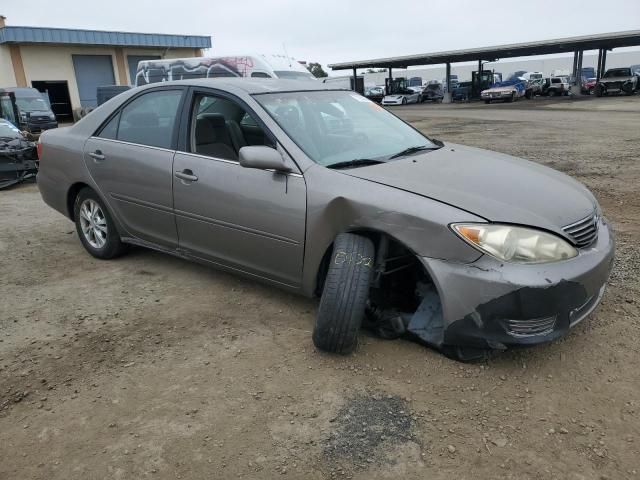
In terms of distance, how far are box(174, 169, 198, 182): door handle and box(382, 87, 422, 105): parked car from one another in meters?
40.4

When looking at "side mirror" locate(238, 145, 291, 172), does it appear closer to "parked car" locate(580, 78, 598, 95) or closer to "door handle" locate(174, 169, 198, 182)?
"door handle" locate(174, 169, 198, 182)

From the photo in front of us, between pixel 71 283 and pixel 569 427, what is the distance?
12.3ft

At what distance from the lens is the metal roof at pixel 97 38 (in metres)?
29.0

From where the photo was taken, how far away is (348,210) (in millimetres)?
3100

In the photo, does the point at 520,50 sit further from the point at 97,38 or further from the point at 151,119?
the point at 151,119

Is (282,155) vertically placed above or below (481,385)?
above

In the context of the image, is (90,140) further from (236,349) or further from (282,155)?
(236,349)

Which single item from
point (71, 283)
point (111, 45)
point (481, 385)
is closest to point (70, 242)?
point (71, 283)

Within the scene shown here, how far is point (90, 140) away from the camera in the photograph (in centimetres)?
464

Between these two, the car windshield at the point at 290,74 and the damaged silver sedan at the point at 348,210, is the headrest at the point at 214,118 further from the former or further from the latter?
the car windshield at the point at 290,74

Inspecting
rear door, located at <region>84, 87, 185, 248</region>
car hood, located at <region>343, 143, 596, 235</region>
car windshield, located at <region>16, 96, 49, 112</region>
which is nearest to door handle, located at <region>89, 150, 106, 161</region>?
rear door, located at <region>84, 87, 185, 248</region>

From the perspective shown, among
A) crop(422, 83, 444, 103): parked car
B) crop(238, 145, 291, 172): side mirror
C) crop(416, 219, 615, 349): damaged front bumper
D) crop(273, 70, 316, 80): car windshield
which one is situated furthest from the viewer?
crop(422, 83, 444, 103): parked car

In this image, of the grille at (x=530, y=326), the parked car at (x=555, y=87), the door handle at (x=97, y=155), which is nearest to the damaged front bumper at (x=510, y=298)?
the grille at (x=530, y=326)

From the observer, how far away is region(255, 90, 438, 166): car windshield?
3535mm
